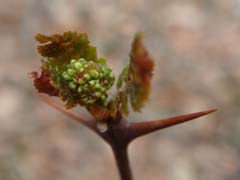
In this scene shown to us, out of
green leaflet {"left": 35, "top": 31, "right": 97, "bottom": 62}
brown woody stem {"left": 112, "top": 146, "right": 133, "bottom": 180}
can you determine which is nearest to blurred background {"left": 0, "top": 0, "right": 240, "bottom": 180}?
brown woody stem {"left": 112, "top": 146, "right": 133, "bottom": 180}

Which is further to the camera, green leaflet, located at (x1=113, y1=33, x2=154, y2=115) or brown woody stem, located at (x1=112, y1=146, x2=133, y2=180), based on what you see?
brown woody stem, located at (x1=112, y1=146, x2=133, y2=180)

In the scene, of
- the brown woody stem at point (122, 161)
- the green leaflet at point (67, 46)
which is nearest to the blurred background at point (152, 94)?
the brown woody stem at point (122, 161)

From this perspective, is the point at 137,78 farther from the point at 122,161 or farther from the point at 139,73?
the point at 122,161

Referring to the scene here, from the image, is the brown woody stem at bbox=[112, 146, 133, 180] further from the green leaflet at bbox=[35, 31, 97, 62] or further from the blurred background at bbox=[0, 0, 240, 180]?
the blurred background at bbox=[0, 0, 240, 180]

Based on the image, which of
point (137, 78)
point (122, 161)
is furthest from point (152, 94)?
point (137, 78)

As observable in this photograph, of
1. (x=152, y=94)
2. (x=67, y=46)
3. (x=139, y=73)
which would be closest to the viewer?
(x=139, y=73)

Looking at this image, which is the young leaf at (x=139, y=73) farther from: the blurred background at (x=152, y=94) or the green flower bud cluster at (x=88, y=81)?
the blurred background at (x=152, y=94)
